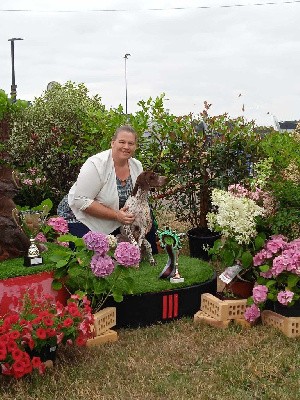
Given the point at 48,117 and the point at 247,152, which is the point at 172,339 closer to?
the point at 247,152

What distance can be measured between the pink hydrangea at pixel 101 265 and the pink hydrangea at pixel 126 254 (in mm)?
73

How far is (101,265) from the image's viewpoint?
427 cm

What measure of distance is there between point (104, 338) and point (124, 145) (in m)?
1.79

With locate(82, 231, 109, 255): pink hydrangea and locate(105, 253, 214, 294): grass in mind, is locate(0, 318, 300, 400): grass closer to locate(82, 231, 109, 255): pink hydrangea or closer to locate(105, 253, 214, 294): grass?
locate(105, 253, 214, 294): grass

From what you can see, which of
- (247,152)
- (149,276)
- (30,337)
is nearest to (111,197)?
(149,276)

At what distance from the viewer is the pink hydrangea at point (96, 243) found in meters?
4.25

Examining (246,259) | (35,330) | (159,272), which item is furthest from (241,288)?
(35,330)

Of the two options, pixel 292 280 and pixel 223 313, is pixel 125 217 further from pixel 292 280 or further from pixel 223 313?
pixel 292 280

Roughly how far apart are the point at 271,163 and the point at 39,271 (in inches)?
92.5

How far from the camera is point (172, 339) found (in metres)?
4.58

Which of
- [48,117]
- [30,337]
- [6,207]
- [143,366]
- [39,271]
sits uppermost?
[48,117]

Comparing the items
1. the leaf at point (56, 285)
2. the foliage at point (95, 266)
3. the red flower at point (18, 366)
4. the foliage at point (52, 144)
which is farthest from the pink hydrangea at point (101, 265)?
the foliage at point (52, 144)

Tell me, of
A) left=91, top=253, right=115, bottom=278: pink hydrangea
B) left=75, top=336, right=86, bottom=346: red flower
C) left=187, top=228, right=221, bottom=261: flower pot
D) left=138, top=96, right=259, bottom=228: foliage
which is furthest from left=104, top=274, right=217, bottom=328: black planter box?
left=138, top=96, right=259, bottom=228: foliage

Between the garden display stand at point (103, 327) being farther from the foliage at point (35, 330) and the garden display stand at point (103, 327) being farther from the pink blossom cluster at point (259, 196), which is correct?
the pink blossom cluster at point (259, 196)
